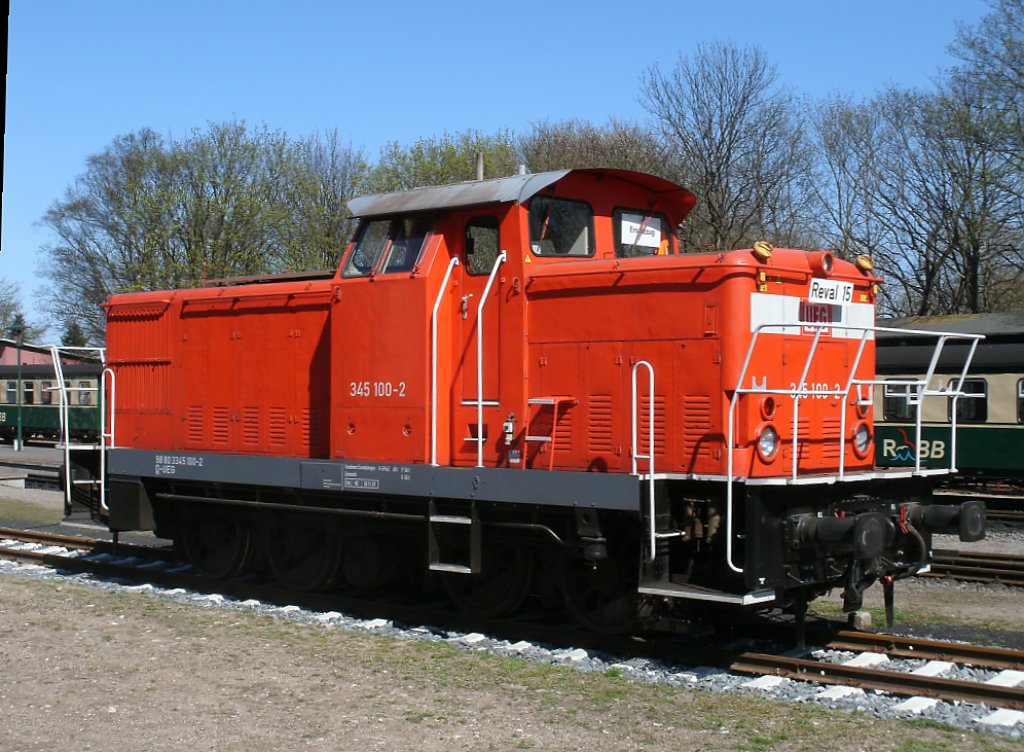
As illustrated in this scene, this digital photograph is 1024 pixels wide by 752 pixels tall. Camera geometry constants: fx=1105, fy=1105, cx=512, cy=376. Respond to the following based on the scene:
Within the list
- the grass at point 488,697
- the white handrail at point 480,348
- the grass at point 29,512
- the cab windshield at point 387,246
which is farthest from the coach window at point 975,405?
the grass at point 29,512

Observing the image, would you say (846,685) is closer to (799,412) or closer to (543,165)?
(799,412)

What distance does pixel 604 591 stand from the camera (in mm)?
8648

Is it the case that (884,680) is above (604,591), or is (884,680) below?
below

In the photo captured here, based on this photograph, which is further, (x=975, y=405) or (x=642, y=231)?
(x=975, y=405)

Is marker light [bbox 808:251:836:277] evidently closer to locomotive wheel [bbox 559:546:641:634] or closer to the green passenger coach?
locomotive wheel [bbox 559:546:641:634]

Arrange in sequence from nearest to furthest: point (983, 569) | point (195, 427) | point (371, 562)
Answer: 1. point (371, 562)
2. point (195, 427)
3. point (983, 569)

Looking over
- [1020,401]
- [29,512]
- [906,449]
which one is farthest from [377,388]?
[1020,401]

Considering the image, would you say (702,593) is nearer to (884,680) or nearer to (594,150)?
(884,680)

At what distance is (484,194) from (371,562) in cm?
365

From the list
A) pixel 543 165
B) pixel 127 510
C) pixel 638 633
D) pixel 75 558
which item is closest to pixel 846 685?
pixel 638 633

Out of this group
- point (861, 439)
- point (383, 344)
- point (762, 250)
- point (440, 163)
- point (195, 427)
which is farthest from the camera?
point (440, 163)

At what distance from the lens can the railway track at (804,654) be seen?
7.08 m

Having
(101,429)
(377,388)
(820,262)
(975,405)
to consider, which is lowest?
(101,429)

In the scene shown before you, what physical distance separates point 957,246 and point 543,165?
1476 cm
